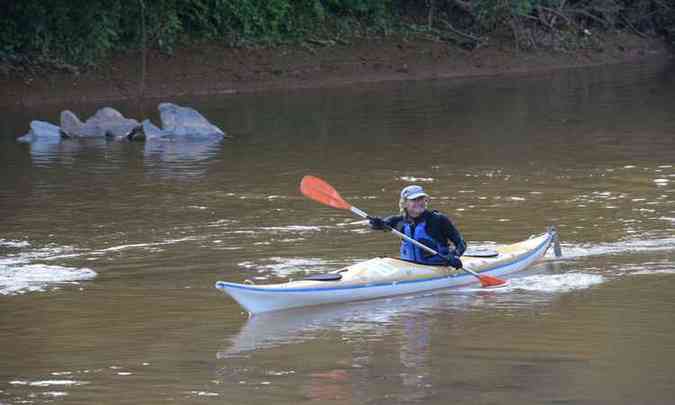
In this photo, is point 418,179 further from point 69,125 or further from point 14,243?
point 69,125

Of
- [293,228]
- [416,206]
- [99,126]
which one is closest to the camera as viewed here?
[416,206]

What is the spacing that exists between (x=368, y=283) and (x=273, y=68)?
68.1 ft

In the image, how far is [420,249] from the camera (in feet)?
39.7

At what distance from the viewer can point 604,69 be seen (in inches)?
1399

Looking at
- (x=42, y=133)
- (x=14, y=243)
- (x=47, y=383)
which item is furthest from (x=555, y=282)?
(x=42, y=133)

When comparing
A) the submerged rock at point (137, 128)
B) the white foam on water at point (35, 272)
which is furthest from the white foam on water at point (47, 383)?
the submerged rock at point (137, 128)

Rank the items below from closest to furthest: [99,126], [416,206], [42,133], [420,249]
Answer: [416,206], [420,249], [42,133], [99,126]

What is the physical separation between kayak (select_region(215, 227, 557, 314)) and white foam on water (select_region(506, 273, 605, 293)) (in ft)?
0.83

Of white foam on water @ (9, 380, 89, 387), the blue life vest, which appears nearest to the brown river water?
white foam on water @ (9, 380, 89, 387)

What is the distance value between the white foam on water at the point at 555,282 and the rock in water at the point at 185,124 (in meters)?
11.6

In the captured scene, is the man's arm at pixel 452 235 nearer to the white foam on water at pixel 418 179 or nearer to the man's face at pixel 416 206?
the man's face at pixel 416 206

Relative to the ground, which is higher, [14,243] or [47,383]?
[14,243]

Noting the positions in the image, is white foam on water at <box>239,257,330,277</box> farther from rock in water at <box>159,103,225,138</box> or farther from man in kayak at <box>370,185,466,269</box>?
rock in water at <box>159,103,225,138</box>

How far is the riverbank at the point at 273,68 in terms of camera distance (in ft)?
94.8
